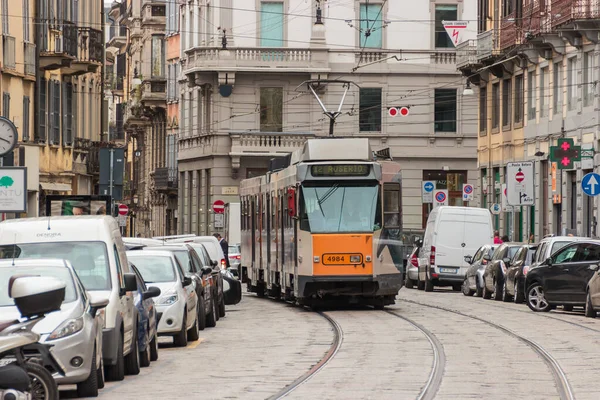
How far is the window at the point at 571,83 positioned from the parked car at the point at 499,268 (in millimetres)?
10742

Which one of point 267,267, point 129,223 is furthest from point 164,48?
point 267,267

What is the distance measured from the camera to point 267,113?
244ft

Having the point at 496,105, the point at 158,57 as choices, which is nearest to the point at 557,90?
the point at 496,105

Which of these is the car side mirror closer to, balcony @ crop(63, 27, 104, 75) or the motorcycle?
the motorcycle

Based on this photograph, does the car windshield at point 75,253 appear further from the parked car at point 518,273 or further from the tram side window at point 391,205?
the parked car at point 518,273

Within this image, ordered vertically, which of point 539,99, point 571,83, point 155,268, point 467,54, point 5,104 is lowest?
point 155,268

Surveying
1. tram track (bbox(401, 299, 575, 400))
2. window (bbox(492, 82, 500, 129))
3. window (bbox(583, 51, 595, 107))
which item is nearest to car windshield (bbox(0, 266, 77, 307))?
tram track (bbox(401, 299, 575, 400))

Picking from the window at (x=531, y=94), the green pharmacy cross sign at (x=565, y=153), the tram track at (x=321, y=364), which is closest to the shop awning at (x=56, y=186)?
the window at (x=531, y=94)

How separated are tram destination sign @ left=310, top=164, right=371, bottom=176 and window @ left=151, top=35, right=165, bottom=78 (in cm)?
5735

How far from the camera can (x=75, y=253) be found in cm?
1820

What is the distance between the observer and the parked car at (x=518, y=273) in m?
37.2

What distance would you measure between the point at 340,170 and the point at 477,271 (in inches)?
440

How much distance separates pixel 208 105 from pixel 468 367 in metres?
57.1

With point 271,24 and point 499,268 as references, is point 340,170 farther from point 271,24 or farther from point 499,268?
point 271,24
